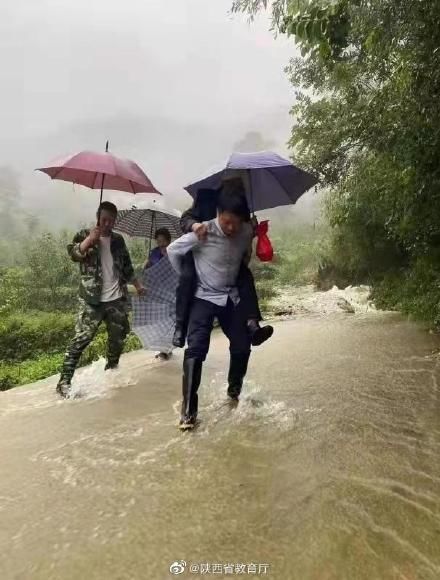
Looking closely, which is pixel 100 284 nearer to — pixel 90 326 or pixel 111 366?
pixel 90 326

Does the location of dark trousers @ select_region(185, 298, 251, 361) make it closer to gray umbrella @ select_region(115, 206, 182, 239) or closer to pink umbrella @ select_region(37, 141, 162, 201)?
pink umbrella @ select_region(37, 141, 162, 201)

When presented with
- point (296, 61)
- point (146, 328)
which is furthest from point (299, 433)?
point (296, 61)

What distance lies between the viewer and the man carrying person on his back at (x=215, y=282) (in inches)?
159

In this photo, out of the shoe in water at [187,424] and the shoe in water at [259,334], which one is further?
the shoe in water at [259,334]

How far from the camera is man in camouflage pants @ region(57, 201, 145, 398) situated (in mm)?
5223

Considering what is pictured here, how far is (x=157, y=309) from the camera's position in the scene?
5.42 m

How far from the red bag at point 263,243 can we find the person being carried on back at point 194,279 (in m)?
0.17

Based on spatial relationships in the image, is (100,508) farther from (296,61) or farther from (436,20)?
(296,61)

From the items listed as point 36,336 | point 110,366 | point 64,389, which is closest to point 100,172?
point 64,389

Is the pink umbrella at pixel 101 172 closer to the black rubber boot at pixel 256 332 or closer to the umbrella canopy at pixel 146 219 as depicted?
the umbrella canopy at pixel 146 219

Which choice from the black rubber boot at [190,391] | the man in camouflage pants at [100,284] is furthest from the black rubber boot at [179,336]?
the man in camouflage pants at [100,284]

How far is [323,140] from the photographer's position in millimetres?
12180

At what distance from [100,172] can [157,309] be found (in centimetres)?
157

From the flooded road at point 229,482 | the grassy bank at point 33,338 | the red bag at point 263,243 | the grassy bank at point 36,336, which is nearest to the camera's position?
the flooded road at point 229,482
